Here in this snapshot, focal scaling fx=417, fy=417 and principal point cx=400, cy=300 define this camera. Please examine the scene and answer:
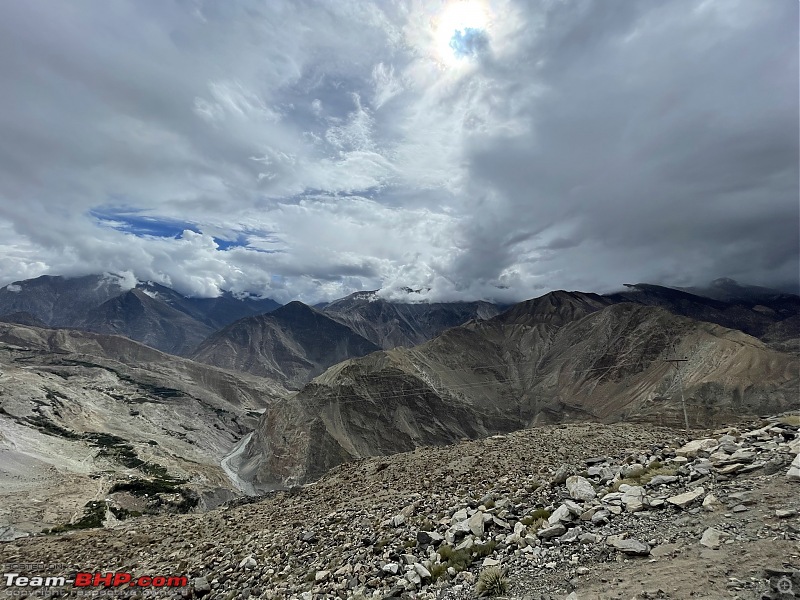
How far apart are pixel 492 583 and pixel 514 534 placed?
235 cm

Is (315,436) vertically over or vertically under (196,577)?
under

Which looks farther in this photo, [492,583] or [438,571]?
[438,571]

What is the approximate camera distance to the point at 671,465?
14094 mm

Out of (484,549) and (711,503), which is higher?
(711,503)

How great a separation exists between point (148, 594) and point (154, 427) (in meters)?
129

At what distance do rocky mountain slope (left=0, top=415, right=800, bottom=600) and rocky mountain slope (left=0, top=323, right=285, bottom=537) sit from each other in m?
28.9

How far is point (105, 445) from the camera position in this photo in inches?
3551

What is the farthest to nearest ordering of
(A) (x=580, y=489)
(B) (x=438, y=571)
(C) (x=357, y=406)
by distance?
(C) (x=357, y=406) → (A) (x=580, y=489) → (B) (x=438, y=571)

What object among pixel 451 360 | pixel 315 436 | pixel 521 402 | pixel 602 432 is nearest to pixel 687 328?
pixel 521 402

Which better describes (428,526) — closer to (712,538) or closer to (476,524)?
(476,524)

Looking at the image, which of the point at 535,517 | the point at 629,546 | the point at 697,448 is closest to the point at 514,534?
the point at 535,517

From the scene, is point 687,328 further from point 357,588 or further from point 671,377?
point 357,588

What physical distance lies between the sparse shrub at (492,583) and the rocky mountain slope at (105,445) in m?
43.9

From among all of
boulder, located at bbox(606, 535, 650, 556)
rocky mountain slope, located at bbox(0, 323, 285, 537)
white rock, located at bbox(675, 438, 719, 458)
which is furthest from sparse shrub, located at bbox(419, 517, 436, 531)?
rocky mountain slope, located at bbox(0, 323, 285, 537)
